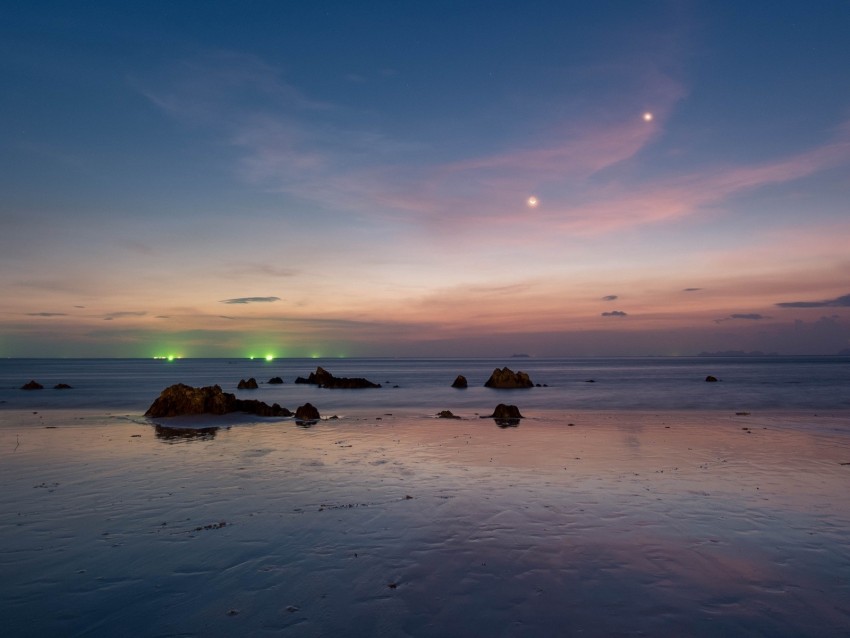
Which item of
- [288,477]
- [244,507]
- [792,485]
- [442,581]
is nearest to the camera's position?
[442,581]

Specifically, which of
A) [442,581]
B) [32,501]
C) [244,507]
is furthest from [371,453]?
[442,581]

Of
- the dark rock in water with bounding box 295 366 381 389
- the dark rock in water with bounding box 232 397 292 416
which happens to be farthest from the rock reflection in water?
the dark rock in water with bounding box 295 366 381 389

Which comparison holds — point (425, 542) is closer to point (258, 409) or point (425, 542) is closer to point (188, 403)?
point (258, 409)

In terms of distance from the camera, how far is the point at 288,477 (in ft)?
53.5

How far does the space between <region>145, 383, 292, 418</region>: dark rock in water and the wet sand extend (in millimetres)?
11915

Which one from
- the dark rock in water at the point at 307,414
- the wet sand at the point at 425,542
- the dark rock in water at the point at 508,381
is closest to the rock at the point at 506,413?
the dark rock in water at the point at 307,414

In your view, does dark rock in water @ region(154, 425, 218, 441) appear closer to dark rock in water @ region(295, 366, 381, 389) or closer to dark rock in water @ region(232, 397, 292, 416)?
dark rock in water @ region(232, 397, 292, 416)

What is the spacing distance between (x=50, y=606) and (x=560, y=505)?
10.6m

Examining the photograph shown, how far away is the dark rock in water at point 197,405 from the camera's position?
3344 centimetres

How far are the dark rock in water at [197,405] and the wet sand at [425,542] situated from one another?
11.9m

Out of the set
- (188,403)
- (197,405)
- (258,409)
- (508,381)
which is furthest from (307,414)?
→ (508,381)

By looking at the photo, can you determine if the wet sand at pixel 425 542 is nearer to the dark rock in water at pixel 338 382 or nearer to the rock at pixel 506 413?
the rock at pixel 506 413

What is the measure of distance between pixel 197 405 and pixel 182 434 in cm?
776

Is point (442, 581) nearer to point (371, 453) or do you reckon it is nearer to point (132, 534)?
point (132, 534)
